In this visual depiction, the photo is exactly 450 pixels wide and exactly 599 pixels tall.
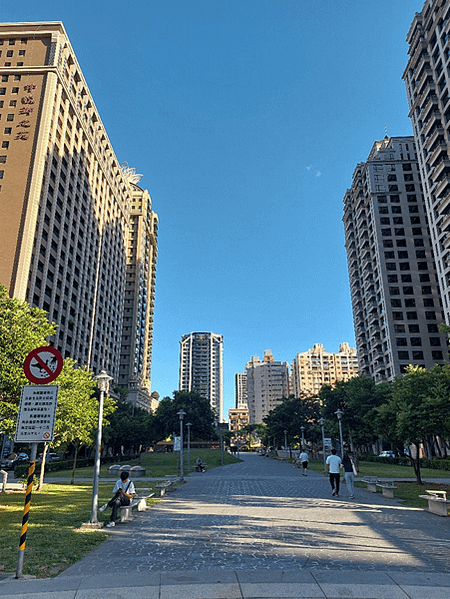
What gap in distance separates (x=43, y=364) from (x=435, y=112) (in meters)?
63.4

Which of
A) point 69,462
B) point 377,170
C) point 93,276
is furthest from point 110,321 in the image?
point 377,170

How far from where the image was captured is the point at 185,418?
65.8 m

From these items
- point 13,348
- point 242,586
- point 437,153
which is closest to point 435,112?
point 437,153

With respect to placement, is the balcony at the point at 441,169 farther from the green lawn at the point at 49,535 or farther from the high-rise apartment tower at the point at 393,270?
the green lawn at the point at 49,535

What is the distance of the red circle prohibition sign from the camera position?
774 centimetres

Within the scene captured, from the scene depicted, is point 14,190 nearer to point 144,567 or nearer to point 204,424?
point 204,424

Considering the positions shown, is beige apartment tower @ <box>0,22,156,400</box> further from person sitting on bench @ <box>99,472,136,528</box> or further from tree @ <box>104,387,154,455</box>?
person sitting on bench @ <box>99,472,136,528</box>

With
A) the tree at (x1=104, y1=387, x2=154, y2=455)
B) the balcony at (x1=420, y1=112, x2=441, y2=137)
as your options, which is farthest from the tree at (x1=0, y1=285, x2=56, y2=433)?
the balcony at (x1=420, y1=112, x2=441, y2=137)

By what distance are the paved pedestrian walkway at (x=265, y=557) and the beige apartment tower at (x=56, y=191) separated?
142ft

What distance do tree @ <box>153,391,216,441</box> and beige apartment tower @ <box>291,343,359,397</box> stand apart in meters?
121

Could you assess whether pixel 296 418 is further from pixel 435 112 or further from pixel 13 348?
pixel 13 348

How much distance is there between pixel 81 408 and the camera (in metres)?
22.5

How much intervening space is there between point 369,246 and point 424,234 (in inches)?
408

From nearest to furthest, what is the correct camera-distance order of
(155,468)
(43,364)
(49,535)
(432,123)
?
(43,364) → (49,535) → (155,468) → (432,123)
